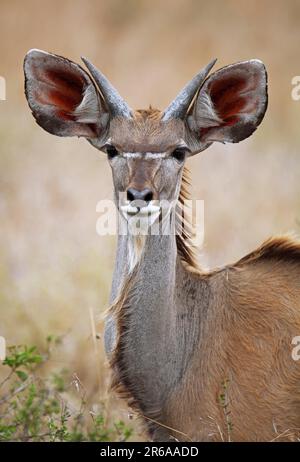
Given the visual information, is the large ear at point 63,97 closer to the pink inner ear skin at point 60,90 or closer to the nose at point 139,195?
the pink inner ear skin at point 60,90

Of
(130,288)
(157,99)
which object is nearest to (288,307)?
(130,288)

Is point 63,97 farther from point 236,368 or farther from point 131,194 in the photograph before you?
point 236,368

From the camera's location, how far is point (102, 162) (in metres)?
11.4

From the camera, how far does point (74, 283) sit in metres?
9.17

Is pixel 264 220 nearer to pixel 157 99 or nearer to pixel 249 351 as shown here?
pixel 157 99

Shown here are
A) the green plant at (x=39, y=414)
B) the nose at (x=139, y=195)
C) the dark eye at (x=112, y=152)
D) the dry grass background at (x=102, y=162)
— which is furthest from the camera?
the dry grass background at (x=102, y=162)

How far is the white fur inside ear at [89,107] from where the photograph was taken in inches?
222

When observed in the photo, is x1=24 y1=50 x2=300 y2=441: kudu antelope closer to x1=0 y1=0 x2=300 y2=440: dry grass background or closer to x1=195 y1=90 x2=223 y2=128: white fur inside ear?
x1=195 y1=90 x2=223 y2=128: white fur inside ear

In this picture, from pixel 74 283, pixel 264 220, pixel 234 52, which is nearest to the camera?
pixel 74 283

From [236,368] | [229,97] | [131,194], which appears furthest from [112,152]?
[236,368]

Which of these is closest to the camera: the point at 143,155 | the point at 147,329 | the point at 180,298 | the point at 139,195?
the point at 139,195

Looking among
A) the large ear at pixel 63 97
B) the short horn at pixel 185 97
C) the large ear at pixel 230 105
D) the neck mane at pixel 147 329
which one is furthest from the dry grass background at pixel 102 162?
the short horn at pixel 185 97

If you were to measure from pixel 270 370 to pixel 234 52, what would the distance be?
9221mm

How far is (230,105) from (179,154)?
50cm
